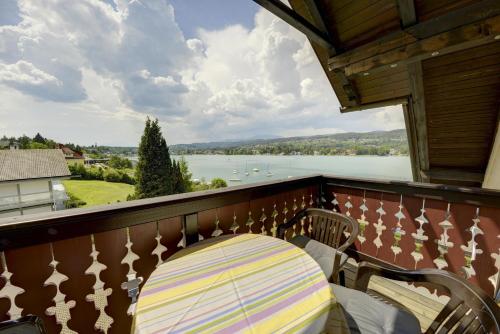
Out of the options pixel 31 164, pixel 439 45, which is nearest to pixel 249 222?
pixel 439 45

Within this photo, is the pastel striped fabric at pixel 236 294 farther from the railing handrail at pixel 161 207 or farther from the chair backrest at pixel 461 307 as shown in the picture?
the chair backrest at pixel 461 307

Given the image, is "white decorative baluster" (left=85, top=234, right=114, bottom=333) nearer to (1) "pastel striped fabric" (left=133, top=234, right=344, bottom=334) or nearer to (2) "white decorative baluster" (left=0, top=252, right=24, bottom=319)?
(2) "white decorative baluster" (left=0, top=252, right=24, bottom=319)

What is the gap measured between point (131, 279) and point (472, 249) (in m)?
2.71

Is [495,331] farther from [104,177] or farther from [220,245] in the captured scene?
[104,177]

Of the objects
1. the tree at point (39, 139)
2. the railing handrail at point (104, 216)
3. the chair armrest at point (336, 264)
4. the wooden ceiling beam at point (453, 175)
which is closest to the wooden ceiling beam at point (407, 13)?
the railing handrail at point (104, 216)

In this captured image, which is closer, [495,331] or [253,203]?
[495,331]

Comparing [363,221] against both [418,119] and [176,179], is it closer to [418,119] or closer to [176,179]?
[418,119]

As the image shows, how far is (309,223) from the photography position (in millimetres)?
2676

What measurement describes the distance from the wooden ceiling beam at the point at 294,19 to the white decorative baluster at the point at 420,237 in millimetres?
2407

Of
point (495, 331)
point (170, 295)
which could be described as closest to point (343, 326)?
point (495, 331)

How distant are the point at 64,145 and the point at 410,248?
32.1 metres

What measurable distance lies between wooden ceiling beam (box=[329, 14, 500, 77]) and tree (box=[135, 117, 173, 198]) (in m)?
16.8

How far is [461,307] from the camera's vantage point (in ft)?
3.02

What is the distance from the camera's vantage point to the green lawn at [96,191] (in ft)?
74.1
